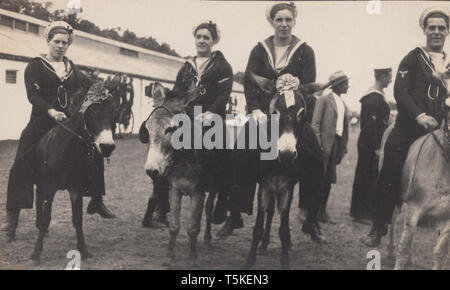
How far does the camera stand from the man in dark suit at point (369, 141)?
453 centimetres

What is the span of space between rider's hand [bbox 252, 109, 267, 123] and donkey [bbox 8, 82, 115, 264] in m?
1.30

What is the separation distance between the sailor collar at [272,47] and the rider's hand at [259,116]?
1.58ft

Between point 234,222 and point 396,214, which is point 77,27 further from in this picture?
point 396,214

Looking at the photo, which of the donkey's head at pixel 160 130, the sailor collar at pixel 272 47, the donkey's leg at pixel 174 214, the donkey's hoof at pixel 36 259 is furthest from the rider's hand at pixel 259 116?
the donkey's hoof at pixel 36 259

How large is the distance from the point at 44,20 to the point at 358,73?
11.3ft

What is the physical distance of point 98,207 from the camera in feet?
14.5

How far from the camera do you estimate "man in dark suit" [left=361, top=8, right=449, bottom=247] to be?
3799 millimetres

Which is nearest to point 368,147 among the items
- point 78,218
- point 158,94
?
point 158,94

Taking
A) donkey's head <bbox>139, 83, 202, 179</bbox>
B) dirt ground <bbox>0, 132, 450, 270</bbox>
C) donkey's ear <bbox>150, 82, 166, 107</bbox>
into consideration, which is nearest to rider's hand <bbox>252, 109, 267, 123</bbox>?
donkey's head <bbox>139, 83, 202, 179</bbox>

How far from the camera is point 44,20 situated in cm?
434

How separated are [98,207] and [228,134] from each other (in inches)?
63.6

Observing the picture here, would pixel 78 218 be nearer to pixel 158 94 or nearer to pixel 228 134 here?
pixel 158 94

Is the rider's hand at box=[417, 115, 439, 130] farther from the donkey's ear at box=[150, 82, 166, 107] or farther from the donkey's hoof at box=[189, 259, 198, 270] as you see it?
the donkey's hoof at box=[189, 259, 198, 270]
